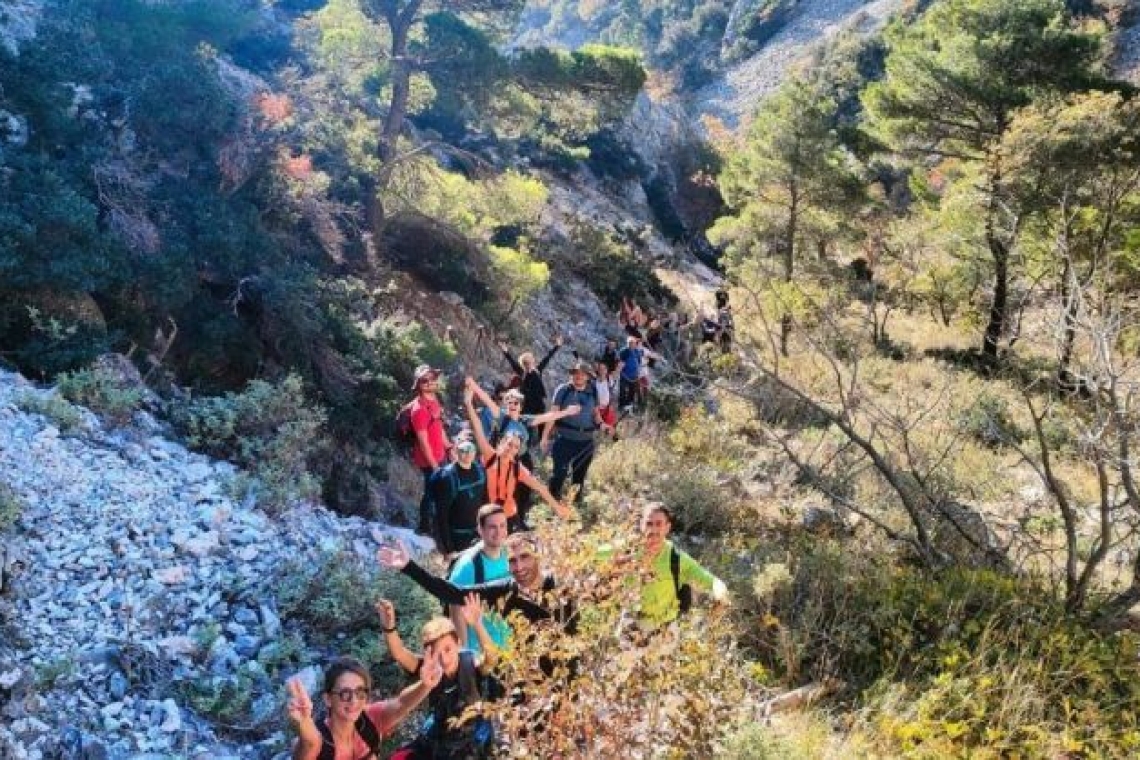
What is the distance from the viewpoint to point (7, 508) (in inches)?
178

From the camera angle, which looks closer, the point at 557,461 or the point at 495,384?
the point at 557,461

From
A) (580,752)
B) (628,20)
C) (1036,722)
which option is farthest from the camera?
(628,20)

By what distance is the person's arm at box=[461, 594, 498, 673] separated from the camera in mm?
3238

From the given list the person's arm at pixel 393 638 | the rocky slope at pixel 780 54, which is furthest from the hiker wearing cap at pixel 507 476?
the rocky slope at pixel 780 54

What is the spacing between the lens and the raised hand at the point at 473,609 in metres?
3.52

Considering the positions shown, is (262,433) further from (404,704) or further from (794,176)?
(794,176)

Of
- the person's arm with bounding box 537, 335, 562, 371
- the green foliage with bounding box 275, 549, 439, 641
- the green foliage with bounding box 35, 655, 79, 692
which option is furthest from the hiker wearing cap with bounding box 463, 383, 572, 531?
the person's arm with bounding box 537, 335, 562, 371

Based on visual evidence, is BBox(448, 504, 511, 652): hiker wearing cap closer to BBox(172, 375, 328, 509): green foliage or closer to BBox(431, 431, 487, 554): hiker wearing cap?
BBox(431, 431, 487, 554): hiker wearing cap

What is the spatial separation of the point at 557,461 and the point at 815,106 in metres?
12.9

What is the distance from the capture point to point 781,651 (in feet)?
15.8

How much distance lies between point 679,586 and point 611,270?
16038 millimetres

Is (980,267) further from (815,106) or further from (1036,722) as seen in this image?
(1036,722)

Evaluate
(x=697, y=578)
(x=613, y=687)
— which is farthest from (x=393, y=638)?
(x=697, y=578)

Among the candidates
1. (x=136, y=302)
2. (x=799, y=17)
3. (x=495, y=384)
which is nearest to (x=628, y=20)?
(x=799, y=17)
